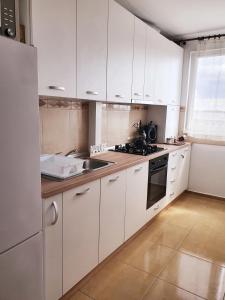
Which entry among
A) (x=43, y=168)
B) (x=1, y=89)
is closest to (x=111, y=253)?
(x=43, y=168)

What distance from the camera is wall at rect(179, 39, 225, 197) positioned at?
3.57 meters

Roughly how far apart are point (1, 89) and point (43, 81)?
61 centimetres

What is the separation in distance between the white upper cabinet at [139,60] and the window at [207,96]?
1320 millimetres

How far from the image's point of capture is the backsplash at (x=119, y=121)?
2.72 metres

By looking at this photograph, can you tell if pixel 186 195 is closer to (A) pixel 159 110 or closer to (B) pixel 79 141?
(A) pixel 159 110

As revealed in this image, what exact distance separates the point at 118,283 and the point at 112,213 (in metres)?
0.53

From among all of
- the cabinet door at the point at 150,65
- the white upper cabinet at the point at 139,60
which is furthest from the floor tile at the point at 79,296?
the cabinet door at the point at 150,65

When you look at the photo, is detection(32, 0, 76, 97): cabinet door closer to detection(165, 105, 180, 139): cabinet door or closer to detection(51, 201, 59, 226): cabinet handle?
detection(51, 201, 59, 226): cabinet handle

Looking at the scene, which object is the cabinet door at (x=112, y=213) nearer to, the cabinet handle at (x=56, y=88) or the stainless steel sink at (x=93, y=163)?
the stainless steel sink at (x=93, y=163)

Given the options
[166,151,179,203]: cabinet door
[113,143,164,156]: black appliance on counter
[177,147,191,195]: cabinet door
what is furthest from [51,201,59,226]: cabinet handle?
[177,147,191,195]: cabinet door

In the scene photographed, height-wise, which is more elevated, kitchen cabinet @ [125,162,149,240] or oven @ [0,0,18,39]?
oven @ [0,0,18,39]

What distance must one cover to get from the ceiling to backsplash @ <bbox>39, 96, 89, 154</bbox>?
1210 mm

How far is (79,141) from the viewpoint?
2365 mm

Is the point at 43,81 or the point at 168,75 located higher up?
the point at 168,75
